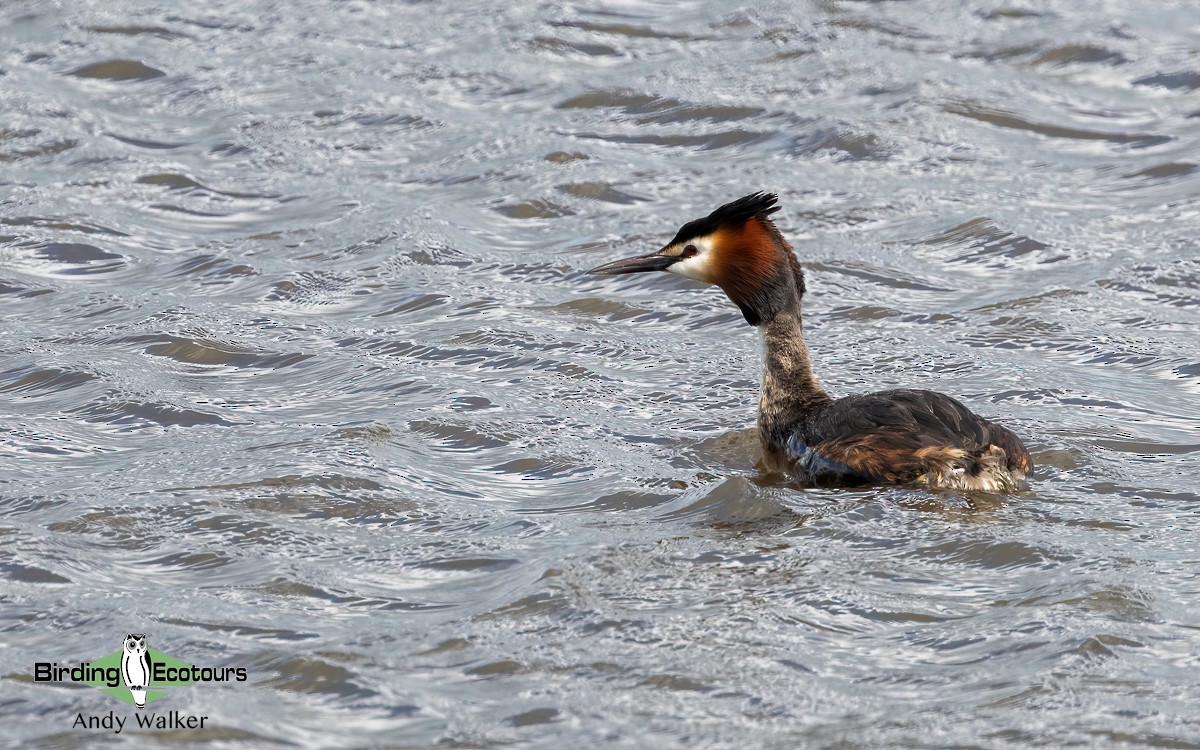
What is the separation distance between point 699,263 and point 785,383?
0.67 meters

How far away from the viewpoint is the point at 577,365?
839 cm

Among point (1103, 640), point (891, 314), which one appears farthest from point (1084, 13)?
point (1103, 640)

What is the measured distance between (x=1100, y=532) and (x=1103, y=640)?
1012 millimetres

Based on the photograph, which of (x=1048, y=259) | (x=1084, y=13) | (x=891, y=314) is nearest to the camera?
(x=891, y=314)

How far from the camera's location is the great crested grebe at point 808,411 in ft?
21.8

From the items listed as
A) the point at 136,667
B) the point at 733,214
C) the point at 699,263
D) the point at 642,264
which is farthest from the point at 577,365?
the point at 136,667

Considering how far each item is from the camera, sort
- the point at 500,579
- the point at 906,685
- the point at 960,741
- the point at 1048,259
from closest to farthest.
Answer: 1. the point at 960,741
2. the point at 906,685
3. the point at 500,579
4. the point at 1048,259

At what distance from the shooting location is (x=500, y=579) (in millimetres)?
5949

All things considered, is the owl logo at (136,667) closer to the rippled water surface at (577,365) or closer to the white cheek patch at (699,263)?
the rippled water surface at (577,365)

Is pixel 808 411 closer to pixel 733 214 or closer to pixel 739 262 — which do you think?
pixel 739 262

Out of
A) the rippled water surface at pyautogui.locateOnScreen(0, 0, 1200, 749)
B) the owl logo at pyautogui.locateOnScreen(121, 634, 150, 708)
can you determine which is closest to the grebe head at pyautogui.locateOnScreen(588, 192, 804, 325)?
the rippled water surface at pyautogui.locateOnScreen(0, 0, 1200, 749)

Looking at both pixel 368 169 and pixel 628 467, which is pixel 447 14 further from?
pixel 628 467

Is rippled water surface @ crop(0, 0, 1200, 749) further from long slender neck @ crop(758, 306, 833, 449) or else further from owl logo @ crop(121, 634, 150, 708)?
long slender neck @ crop(758, 306, 833, 449)

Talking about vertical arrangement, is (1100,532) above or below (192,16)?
below
